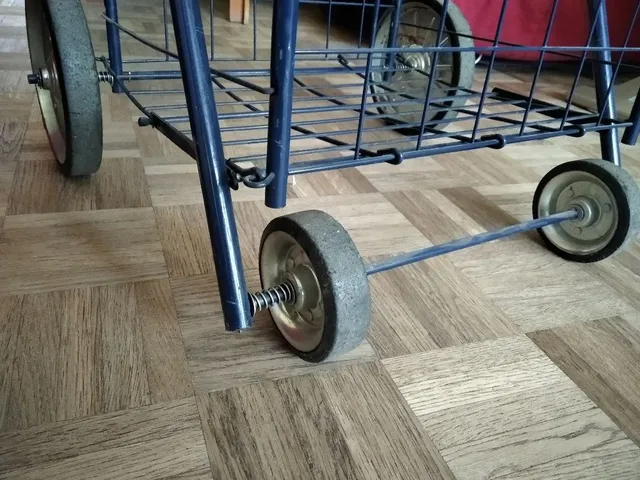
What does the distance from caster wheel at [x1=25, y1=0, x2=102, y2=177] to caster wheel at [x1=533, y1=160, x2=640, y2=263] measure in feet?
2.18

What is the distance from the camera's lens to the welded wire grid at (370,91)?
0.59m

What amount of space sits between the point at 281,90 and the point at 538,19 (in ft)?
5.40

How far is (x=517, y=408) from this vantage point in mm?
521

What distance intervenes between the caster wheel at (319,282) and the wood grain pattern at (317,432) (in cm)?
4

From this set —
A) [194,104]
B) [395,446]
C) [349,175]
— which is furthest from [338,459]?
[349,175]

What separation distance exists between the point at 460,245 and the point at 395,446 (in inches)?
9.2

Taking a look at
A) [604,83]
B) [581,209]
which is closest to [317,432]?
[581,209]

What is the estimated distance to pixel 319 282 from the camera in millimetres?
469

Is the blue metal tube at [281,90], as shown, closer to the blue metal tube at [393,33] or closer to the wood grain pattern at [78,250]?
the wood grain pattern at [78,250]

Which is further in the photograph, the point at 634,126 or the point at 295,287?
the point at 634,126

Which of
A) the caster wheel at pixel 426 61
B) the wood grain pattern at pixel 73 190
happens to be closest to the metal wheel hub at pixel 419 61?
the caster wheel at pixel 426 61

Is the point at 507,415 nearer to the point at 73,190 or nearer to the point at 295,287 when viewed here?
the point at 295,287

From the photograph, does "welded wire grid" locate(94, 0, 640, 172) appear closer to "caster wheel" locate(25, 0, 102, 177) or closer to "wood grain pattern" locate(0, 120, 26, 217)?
"caster wheel" locate(25, 0, 102, 177)

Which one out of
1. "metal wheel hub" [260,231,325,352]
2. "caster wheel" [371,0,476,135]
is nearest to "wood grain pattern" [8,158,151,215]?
"metal wheel hub" [260,231,325,352]
